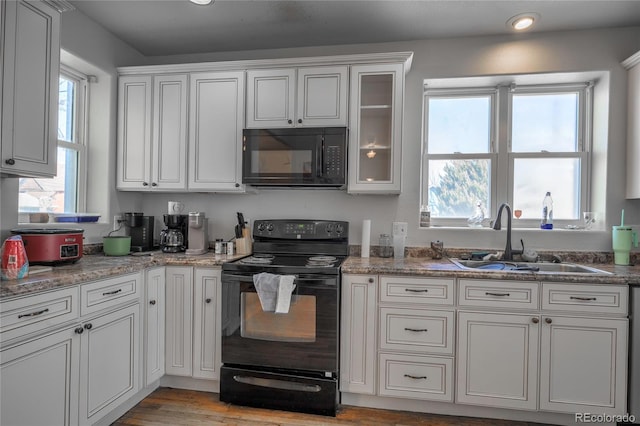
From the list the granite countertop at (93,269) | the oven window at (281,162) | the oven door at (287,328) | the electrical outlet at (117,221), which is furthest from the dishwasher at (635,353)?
the electrical outlet at (117,221)

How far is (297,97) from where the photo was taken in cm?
239

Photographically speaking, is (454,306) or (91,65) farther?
(91,65)

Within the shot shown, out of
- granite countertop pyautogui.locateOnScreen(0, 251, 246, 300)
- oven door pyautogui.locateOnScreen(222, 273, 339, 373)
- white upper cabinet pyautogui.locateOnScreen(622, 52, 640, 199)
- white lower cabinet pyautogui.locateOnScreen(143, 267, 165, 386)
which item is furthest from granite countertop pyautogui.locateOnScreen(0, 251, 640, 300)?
white upper cabinet pyautogui.locateOnScreen(622, 52, 640, 199)

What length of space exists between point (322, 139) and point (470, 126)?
129cm

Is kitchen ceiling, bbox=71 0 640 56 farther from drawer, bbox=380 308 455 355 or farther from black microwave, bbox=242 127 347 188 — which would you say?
drawer, bbox=380 308 455 355

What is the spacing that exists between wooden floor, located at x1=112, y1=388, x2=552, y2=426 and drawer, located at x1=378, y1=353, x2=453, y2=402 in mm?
134

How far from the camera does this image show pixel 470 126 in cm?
270

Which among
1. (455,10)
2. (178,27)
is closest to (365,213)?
(455,10)

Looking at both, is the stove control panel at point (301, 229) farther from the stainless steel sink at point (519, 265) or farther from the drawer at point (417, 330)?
the stainless steel sink at point (519, 265)

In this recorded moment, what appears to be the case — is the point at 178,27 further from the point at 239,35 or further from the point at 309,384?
the point at 309,384

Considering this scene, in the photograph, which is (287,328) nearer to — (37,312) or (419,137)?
(37,312)

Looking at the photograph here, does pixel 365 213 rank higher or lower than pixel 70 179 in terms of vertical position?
lower

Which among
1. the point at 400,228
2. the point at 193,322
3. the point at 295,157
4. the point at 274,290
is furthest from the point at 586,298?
the point at 193,322

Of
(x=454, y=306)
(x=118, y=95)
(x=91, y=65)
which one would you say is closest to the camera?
(x=454, y=306)
